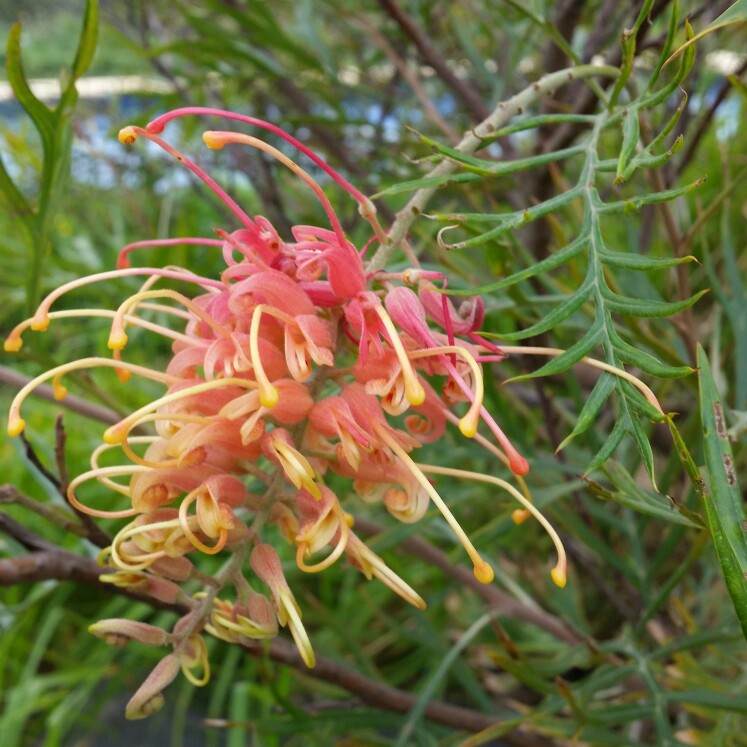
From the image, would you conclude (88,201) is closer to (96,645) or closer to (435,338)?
(96,645)

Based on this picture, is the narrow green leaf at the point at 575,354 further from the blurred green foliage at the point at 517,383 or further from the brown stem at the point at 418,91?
the brown stem at the point at 418,91

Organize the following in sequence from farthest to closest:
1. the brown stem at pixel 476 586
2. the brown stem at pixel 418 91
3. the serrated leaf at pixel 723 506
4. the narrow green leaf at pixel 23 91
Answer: the brown stem at pixel 418 91 < the brown stem at pixel 476 586 < the narrow green leaf at pixel 23 91 < the serrated leaf at pixel 723 506

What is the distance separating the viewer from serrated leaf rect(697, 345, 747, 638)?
0.21 m

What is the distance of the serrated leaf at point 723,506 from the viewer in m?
0.21

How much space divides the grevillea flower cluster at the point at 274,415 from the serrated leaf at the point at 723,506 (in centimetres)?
5

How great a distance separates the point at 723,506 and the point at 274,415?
14cm

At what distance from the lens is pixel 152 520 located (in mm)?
256

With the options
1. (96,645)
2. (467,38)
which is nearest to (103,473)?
(467,38)

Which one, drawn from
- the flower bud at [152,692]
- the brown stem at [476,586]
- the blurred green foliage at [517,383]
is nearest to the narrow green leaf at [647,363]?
the blurred green foliage at [517,383]

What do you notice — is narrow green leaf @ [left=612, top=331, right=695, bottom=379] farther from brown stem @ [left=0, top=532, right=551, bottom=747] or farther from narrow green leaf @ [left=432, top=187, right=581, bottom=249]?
brown stem @ [left=0, top=532, right=551, bottom=747]

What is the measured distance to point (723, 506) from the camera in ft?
0.71

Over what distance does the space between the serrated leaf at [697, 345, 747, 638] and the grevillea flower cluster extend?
0.05 m

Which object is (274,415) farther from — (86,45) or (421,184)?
(86,45)

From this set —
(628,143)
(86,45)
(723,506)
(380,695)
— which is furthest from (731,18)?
(380,695)
